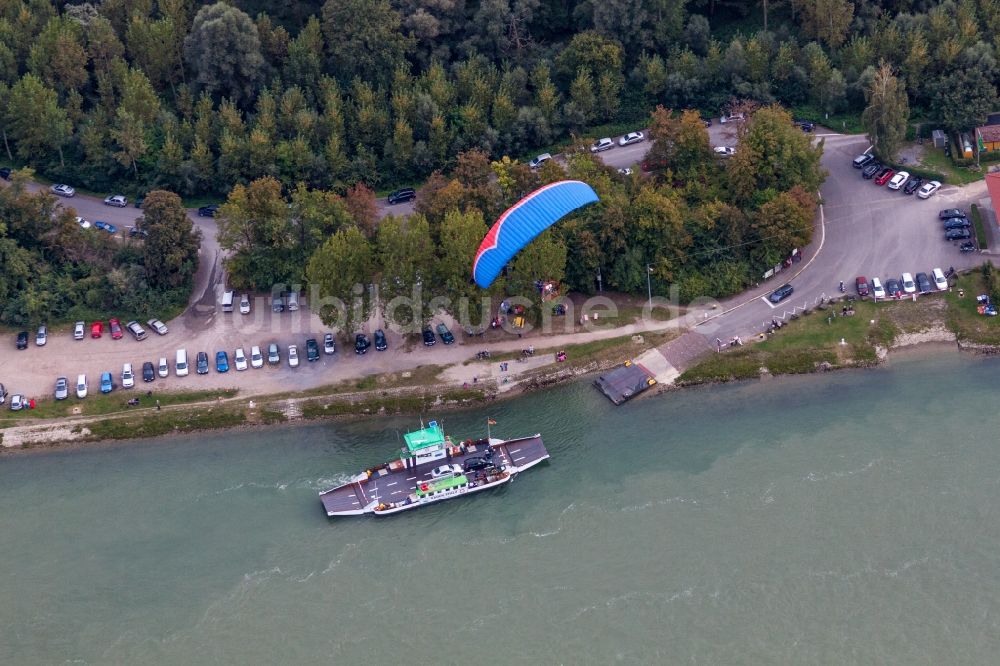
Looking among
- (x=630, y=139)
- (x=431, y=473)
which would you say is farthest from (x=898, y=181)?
→ (x=431, y=473)

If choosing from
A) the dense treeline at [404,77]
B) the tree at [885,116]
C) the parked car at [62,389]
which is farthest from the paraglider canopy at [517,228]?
the parked car at [62,389]

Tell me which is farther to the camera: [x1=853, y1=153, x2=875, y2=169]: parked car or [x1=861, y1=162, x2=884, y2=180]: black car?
[x1=853, y1=153, x2=875, y2=169]: parked car

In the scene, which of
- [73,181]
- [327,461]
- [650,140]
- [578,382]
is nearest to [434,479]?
[327,461]

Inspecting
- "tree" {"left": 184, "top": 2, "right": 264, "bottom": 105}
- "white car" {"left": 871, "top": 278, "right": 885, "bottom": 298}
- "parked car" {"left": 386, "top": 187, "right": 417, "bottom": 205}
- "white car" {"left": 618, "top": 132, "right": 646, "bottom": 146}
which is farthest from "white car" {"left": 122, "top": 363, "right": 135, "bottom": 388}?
"white car" {"left": 871, "top": 278, "right": 885, "bottom": 298}

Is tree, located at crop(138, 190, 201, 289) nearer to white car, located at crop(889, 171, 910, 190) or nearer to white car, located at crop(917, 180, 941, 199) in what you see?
white car, located at crop(889, 171, 910, 190)

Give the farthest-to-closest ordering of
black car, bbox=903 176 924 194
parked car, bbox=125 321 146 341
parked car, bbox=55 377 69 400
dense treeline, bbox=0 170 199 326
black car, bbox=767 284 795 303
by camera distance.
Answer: black car, bbox=903 176 924 194, dense treeline, bbox=0 170 199 326, parked car, bbox=125 321 146 341, black car, bbox=767 284 795 303, parked car, bbox=55 377 69 400

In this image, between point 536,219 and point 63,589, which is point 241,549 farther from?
point 536,219
